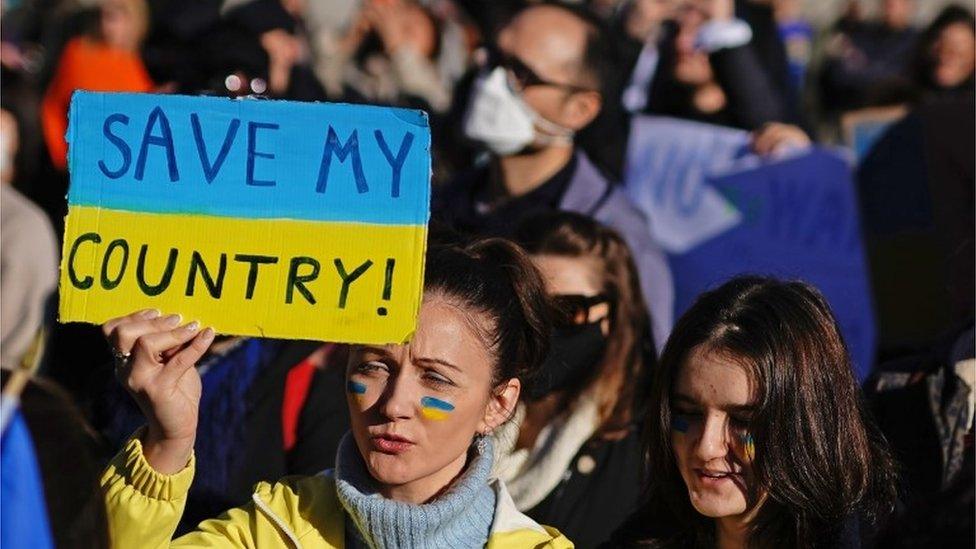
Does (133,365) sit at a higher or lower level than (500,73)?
lower

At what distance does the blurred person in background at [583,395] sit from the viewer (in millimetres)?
3805

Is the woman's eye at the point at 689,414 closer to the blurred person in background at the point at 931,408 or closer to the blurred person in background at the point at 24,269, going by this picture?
the blurred person in background at the point at 931,408

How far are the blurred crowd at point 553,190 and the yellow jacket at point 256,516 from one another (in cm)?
10

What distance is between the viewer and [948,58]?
6863 millimetres

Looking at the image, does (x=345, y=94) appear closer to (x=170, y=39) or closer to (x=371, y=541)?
(x=170, y=39)

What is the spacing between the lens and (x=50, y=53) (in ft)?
27.3

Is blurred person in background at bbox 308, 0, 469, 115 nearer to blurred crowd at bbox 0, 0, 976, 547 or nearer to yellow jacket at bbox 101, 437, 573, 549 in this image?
blurred crowd at bbox 0, 0, 976, 547

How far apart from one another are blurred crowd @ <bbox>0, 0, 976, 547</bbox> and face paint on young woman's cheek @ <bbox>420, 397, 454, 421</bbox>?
0.43m

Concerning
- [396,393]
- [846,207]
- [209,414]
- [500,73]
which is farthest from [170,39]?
[396,393]

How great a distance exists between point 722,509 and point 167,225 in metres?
1.01

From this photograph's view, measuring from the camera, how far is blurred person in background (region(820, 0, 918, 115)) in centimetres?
923

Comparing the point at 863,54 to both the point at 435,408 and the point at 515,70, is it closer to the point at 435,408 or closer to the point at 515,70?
the point at 515,70

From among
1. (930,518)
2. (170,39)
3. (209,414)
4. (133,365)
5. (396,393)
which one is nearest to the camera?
(930,518)

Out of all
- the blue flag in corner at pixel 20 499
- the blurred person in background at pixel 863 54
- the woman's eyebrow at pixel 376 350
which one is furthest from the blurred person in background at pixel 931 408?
the blurred person in background at pixel 863 54
